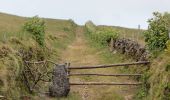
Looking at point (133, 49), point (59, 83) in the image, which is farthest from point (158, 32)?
point (133, 49)

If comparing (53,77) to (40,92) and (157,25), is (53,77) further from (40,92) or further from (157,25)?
(157,25)

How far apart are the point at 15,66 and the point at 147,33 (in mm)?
6655

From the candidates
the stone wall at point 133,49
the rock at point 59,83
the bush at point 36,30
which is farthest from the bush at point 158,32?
the bush at point 36,30

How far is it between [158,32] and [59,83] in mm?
4501

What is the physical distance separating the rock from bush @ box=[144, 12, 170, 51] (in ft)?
12.5

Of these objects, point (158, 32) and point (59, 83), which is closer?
point (59, 83)

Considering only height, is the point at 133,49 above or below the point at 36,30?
below

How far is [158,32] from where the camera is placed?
2038cm

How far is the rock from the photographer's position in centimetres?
1950

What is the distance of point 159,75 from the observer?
16.7 metres

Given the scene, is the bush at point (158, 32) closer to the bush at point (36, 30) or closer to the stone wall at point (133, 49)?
the stone wall at point (133, 49)

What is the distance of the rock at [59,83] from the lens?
19500mm

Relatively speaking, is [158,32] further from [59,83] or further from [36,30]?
[36,30]

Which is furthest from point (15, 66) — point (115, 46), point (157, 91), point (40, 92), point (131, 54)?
point (115, 46)
